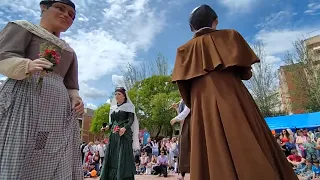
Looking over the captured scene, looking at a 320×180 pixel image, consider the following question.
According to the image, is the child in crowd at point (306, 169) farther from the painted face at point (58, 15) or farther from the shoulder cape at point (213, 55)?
the painted face at point (58, 15)

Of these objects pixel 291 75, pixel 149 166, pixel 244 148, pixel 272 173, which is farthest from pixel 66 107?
pixel 291 75

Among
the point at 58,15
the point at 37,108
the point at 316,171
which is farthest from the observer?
the point at 316,171

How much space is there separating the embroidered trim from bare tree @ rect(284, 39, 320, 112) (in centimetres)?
2483

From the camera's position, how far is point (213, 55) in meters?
2.24

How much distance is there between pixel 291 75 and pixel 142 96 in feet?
53.0

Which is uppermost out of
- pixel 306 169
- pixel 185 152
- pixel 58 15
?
pixel 58 15

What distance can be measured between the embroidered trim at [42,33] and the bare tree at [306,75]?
81.5ft

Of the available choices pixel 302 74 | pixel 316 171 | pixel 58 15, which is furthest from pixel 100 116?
pixel 58 15

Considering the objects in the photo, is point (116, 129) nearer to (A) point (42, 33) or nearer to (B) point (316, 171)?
(A) point (42, 33)

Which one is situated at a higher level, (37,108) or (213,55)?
A: (213,55)

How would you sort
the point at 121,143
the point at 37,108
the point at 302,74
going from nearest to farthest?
the point at 37,108, the point at 121,143, the point at 302,74

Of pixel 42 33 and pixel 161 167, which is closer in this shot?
pixel 42 33

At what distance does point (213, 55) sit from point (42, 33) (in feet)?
4.87

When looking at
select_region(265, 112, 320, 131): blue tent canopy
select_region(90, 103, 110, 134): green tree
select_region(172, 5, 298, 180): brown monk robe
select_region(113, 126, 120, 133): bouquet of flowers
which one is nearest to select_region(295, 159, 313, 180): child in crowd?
select_region(113, 126, 120, 133): bouquet of flowers
